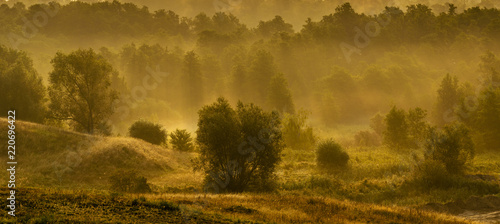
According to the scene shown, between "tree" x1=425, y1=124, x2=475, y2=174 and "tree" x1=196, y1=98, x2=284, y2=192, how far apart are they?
73.9 feet

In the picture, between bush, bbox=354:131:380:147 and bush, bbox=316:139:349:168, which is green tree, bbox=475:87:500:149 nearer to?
bush, bbox=354:131:380:147

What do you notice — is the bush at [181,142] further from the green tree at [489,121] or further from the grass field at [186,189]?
the green tree at [489,121]

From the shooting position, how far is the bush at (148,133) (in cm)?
6669

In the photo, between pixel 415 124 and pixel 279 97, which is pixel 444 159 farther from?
pixel 279 97

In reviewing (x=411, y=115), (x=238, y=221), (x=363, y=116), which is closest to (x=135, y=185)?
(x=238, y=221)

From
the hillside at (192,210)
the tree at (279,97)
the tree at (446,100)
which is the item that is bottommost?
the hillside at (192,210)

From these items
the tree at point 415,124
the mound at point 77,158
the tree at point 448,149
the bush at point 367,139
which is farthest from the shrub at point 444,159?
the bush at point 367,139

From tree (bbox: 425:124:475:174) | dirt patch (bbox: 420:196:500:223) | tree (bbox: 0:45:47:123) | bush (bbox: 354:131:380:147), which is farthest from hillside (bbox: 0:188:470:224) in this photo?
bush (bbox: 354:131:380:147)

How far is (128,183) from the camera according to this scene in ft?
124

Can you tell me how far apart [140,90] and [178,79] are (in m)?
13.7

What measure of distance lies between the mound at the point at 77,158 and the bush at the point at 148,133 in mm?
9313

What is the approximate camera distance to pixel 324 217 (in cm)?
2658

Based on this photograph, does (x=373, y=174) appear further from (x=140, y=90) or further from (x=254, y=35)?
(x=254, y=35)

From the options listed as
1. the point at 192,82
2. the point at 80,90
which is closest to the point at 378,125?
the point at 80,90
